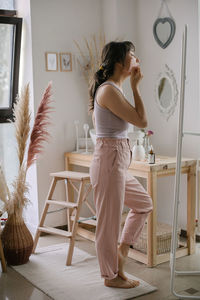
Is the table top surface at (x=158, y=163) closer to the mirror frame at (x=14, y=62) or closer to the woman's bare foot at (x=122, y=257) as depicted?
the woman's bare foot at (x=122, y=257)

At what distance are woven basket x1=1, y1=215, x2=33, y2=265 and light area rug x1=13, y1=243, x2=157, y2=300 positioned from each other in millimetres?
73

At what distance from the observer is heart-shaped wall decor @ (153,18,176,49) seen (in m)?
4.12

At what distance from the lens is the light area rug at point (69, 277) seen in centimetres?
303

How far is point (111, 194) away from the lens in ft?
9.85

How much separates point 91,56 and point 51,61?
426 millimetres

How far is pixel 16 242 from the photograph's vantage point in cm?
365

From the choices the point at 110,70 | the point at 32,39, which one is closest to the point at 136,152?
the point at 110,70

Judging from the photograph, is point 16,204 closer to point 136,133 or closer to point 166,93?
point 136,133

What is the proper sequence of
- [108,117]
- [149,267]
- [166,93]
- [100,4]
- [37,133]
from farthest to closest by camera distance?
[100,4], [166,93], [37,133], [149,267], [108,117]

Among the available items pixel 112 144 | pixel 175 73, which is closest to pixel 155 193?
pixel 112 144

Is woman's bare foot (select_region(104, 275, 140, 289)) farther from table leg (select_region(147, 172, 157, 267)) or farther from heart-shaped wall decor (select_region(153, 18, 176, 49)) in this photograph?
heart-shaped wall decor (select_region(153, 18, 176, 49))

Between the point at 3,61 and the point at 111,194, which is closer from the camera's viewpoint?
the point at 111,194

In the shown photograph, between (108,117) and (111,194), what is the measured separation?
0.52m

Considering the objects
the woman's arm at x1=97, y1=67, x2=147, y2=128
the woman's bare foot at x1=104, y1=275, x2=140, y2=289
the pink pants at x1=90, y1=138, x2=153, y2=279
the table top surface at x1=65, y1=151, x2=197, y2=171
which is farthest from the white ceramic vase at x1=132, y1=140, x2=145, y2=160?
the woman's bare foot at x1=104, y1=275, x2=140, y2=289
